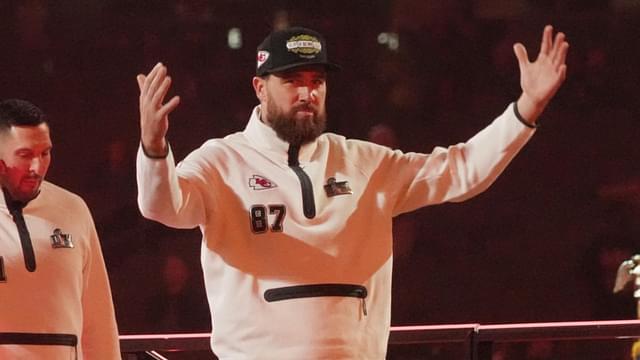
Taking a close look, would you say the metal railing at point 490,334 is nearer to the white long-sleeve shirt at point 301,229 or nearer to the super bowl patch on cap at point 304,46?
the white long-sleeve shirt at point 301,229

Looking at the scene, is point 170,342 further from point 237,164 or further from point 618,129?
point 618,129

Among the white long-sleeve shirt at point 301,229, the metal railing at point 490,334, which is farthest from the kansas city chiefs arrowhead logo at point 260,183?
the metal railing at point 490,334

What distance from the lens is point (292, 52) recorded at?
249cm

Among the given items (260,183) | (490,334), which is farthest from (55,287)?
(490,334)

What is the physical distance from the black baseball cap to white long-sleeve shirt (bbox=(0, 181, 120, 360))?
0.55 meters

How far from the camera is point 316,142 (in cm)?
257

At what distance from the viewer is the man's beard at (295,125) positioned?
247cm

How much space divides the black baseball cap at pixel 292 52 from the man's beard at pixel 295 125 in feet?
0.29

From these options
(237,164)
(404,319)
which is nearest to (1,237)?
(237,164)

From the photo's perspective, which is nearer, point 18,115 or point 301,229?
point 301,229

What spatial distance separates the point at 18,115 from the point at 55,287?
0.38 metres

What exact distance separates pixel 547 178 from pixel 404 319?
896 mm

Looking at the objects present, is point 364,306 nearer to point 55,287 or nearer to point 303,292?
point 303,292

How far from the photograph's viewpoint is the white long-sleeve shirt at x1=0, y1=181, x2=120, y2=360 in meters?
2.45
